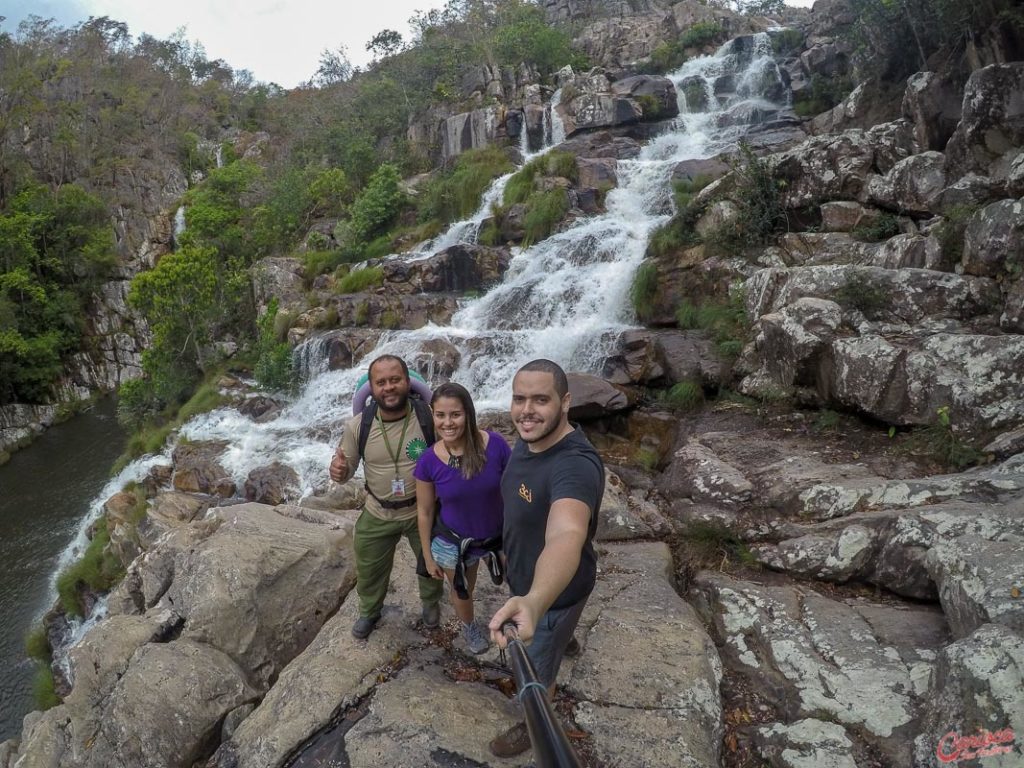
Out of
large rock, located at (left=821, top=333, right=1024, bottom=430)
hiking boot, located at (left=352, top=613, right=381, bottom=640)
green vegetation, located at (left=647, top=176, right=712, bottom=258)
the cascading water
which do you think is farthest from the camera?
green vegetation, located at (left=647, top=176, right=712, bottom=258)

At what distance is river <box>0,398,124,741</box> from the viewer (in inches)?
341

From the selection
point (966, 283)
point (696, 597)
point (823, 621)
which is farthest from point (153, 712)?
point (966, 283)

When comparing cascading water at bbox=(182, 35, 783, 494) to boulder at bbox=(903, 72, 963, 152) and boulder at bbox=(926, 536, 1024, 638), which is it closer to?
boulder at bbox=(903, 72, 963, 152)

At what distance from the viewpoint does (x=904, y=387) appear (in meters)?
5.71

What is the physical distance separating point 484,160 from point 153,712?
805 inches

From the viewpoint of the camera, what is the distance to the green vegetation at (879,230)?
29.3 ft

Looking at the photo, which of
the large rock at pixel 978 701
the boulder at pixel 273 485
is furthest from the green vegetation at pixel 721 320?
the boulder at pixel 273 485

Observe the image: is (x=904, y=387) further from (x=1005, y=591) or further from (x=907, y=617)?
(x=1005, y=591)

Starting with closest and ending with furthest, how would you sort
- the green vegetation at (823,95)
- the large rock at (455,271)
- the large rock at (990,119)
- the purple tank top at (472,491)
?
the purple tank top at (472,491)
the large rock at (990,119)
the large rock at (455,271)
the green vegetation at (823,95)

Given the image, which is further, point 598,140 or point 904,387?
point 598,140

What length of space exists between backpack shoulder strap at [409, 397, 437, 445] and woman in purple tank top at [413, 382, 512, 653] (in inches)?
9.0

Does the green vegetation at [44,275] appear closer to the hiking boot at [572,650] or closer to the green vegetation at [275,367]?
the green vegetation at [275,367]

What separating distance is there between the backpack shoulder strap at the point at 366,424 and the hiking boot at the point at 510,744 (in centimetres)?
158

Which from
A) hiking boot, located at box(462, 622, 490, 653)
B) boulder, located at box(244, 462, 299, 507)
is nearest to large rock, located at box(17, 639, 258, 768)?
hiking boot, located at box(462, 622, 490, 653)
